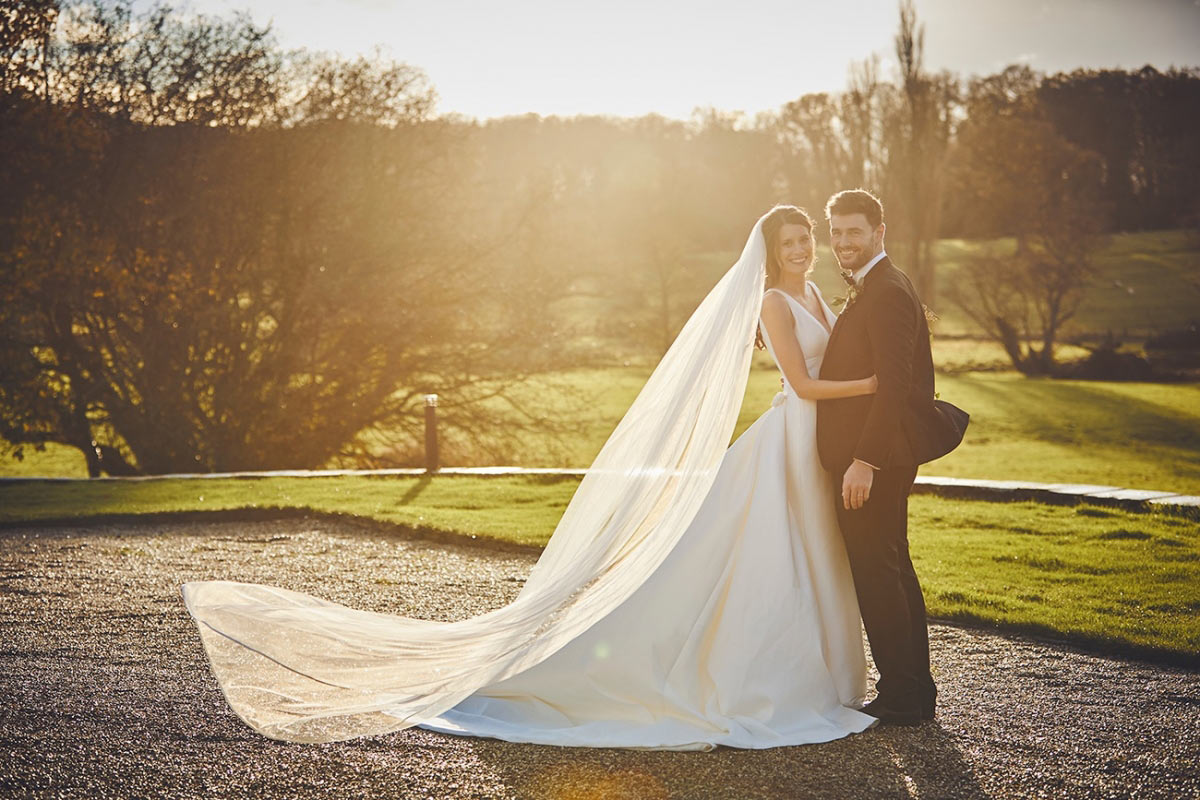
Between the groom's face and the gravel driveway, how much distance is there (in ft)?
6.30

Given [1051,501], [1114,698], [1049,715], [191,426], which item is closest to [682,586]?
[1049,715]

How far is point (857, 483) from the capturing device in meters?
4.32

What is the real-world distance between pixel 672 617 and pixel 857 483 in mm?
942

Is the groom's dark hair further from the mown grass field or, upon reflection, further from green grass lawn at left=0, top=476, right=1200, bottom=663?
the mown grass field

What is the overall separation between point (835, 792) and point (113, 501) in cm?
971

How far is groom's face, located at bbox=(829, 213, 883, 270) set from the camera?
441 cm

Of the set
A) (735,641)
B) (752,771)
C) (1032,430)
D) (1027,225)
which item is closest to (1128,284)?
(1027,225)

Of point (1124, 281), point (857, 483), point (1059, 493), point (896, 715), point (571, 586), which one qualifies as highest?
point (1124, 281)

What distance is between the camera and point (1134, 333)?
3766 centimetres

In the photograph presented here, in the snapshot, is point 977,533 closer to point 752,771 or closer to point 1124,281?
point 752,771

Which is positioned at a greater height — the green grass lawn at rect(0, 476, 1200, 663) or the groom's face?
the groom's face

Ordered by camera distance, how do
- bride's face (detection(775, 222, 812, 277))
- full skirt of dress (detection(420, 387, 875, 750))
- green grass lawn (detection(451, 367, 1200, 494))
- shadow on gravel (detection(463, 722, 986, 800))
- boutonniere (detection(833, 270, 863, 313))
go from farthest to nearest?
green grass lawn (detection(451, 367, 1200, 494)) → bride's face (detection(775, 222, 812, 277)) → boutonniere (detection(833, 270, 863, 313)) → full skirt of dress (detection(420, 387, 875, 750)) → shadow on gravel (detection(463, 722, 986, 800))

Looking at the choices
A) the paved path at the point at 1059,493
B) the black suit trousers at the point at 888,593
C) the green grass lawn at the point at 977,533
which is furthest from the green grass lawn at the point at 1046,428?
the black suit trousers at the point at 888,593

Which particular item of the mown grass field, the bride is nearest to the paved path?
the bride
